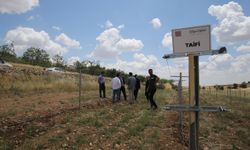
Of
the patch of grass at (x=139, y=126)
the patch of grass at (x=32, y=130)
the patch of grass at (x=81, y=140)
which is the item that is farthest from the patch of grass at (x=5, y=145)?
the patch of grass at (x=139, y=126)

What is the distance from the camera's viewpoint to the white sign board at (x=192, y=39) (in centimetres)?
534

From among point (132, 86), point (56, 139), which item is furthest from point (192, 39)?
point (132, 86)

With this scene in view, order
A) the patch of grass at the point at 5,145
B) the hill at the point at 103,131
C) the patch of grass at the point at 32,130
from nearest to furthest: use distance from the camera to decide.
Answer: the patch of grass at the point at 5,145
the hill at the point at 103,131
the patch of grass at the point at 32,130

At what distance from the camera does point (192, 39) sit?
213 inches

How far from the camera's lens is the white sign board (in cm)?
534

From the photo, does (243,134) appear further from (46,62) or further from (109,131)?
(46,62)

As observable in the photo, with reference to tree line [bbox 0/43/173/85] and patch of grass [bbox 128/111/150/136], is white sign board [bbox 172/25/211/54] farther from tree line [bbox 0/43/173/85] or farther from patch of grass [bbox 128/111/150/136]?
tree line [bbox 0/43/173/85]

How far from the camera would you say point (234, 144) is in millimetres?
9742

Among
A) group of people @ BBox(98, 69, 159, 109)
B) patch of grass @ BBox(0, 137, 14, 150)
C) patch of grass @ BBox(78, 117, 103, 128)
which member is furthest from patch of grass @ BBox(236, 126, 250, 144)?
patch of grass @ BBox(0, 137, 14, 150)

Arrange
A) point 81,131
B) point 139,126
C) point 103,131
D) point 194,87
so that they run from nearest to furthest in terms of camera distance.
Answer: point 194,87 → point 81,131 → point 103,131 → point 139,126

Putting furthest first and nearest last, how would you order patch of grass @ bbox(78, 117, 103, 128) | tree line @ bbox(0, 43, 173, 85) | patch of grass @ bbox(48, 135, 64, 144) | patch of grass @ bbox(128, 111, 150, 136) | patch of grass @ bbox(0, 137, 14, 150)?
tree line @ bbox(0, 43, 173, 85), patch of grass @ bbox(78, 117, 103, 128), patch of grass @ bbox(128, 111, 150, 136), patch of grass @ bbox(48, 135, 64, 144), patch of grass @ bbox(0, 137, 14, 150)

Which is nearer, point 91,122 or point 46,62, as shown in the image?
point 91,122

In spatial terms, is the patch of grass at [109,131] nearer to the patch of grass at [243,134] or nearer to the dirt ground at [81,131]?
the dirt ground at [81,131]

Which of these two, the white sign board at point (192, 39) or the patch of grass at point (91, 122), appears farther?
the patch of grass at point (91, 122)
